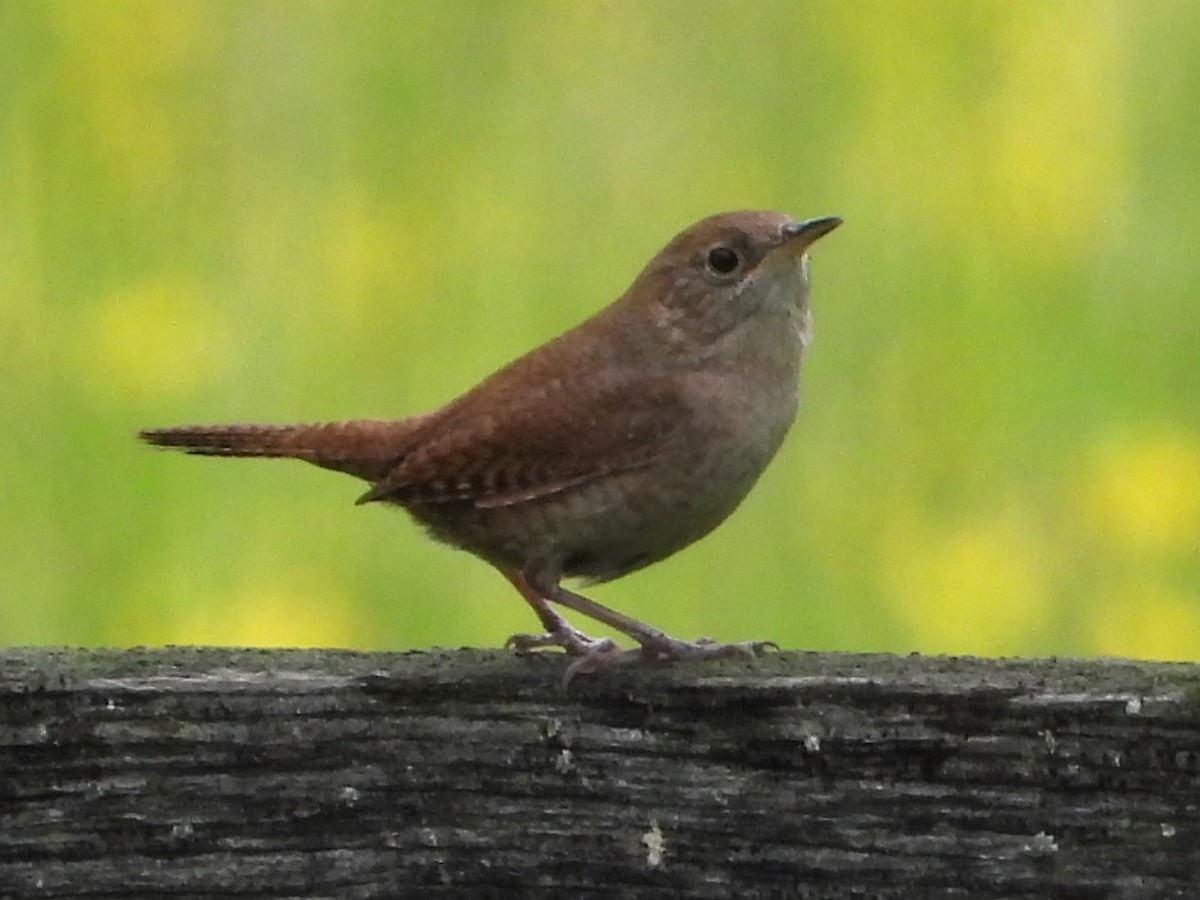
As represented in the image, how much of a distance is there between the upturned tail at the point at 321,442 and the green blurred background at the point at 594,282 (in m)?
0.73

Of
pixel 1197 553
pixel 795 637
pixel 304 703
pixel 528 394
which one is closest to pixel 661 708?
pixel 304 703

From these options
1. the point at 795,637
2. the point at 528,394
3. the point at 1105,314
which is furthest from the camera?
the point at 1105,314

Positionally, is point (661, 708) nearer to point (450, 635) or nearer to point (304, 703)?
point (304, 703)

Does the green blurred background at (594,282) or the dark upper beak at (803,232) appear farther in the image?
the green blurred background at (594,282)

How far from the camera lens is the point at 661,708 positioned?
203cm

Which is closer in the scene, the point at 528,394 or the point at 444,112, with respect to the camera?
the point at 528,394

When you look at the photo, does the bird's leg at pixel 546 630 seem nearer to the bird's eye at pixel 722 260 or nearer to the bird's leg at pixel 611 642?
the bird's leg at pixel 611 642

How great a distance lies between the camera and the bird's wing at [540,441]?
3092 millimetres

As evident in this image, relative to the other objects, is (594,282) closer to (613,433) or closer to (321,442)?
(321,442)

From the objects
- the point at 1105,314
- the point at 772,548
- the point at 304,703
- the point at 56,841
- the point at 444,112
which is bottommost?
the point at 56,841

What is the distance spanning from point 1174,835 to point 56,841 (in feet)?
3.17

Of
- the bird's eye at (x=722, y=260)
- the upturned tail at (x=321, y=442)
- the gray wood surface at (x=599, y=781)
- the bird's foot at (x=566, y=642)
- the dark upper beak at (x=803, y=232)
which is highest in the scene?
the dark upper beak at (x=803, y=232)

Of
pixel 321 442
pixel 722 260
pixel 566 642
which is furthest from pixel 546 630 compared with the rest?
pixel 722 260

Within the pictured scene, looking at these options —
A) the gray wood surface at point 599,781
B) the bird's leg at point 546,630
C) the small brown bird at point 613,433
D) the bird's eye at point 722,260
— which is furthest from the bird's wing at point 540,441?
the gray wood surface at point 599,781
